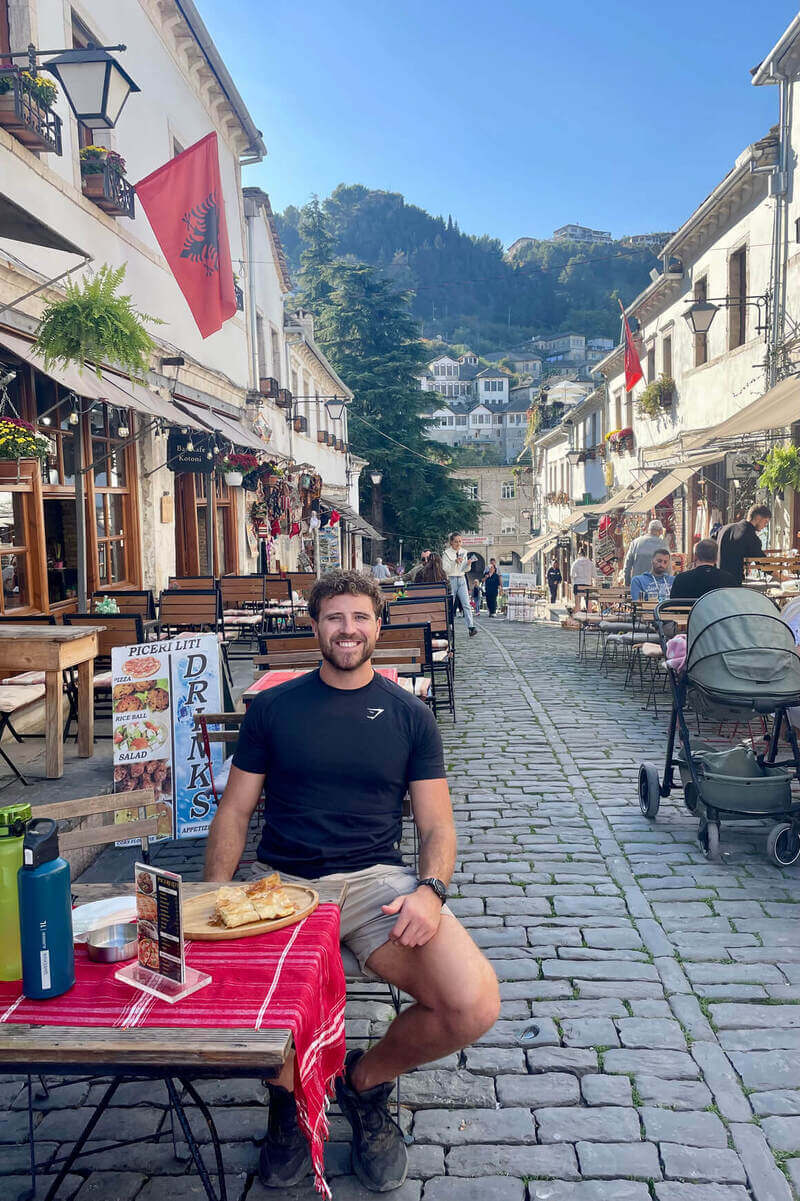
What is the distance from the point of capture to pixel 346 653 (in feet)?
10.8

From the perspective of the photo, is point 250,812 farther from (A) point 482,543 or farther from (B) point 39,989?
(A) point 482,543

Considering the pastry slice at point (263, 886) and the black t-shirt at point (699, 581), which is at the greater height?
the black t-shirt at point (699, 581)

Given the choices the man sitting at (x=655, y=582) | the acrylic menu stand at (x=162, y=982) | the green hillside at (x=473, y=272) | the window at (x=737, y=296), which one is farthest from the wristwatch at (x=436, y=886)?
the green hillside at (x=473, y=272)

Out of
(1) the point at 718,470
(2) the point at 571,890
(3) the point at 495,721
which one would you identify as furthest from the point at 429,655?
(1) the point at 718,470

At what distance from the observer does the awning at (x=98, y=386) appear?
7.39 m

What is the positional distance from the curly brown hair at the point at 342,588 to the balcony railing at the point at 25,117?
6412 millimetres

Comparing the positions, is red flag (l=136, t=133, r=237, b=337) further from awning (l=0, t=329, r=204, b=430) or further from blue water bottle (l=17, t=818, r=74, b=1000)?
blue water bottle (l=17, t=818, r=74, b=1000)

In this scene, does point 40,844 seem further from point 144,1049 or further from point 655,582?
point 655,582

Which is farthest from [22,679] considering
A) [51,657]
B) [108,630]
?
[51,657]

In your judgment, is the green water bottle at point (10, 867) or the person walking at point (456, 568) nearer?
the green water bottle at point (10, 867)

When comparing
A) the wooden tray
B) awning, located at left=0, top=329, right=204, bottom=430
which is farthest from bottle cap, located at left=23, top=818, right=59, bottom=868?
awning, located at left=0, top=329, right=204, bottom=430

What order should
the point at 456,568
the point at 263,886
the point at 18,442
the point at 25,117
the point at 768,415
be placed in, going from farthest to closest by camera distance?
the point at 456,568
the point at 768,415
the point at 25,117
the point at 18,442
the point at 263,886

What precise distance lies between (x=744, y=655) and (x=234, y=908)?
4.10 m

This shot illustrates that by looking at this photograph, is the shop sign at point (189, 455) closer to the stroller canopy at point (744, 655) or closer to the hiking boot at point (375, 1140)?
the stroller canopy at point (744, 655)
